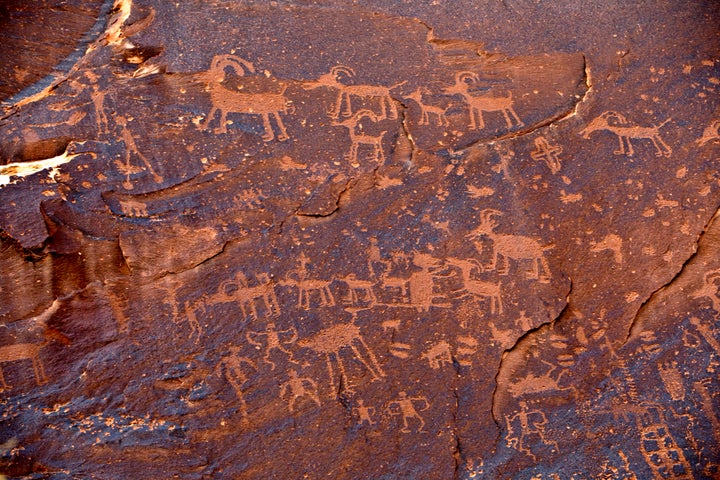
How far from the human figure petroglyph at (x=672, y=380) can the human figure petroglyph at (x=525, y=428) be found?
518 mm

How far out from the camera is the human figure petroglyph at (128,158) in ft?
8.63

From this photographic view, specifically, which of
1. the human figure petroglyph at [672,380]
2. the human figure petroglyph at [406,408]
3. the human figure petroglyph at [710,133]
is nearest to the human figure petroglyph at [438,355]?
the human figure petroglyph at [406,408]

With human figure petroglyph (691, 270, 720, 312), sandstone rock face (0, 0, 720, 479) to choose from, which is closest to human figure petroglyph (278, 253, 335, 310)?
sandstone rock face (0, 0, 720, 479)

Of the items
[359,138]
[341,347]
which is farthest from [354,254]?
[359,138]

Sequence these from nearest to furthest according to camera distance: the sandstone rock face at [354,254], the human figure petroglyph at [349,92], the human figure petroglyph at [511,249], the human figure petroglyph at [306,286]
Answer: the sandstone rock face at [354,254] → the human figure petroglyph at [306,286] → the human figure petroglyph at [511,249] → the human figure petroglyph at [349,92]

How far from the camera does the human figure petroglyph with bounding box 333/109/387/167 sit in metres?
2.78

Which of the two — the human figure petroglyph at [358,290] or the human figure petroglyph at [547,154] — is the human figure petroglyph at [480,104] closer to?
the human figure petroglyph at [547,154]

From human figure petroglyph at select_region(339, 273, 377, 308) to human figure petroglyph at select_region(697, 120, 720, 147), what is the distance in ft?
5.17

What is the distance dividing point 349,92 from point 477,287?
994mm

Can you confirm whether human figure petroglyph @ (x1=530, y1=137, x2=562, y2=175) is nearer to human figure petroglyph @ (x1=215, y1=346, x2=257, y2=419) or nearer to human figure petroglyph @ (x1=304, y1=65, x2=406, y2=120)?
human figure petroglyph @ (x1=304, y1=65, x2=406, y2=120)

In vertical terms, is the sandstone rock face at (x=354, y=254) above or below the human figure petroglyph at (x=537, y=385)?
above

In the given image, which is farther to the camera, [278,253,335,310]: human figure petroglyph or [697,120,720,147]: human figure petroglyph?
[697,120,720,147]: human figure petroglyph

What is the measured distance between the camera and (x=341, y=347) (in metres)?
2.61

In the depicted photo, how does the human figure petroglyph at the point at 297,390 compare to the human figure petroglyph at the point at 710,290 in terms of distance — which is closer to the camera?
the human figure petroglyph at the point at 297,390
